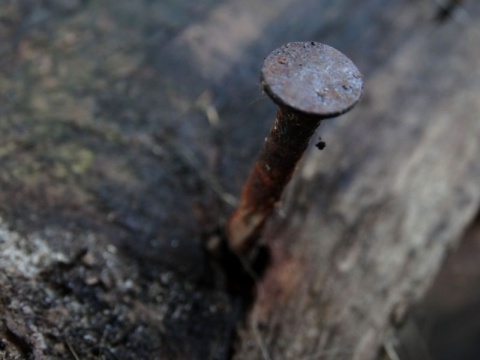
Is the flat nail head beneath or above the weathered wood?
above

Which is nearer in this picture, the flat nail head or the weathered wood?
the flat nail head

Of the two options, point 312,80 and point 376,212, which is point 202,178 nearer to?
point 376,212

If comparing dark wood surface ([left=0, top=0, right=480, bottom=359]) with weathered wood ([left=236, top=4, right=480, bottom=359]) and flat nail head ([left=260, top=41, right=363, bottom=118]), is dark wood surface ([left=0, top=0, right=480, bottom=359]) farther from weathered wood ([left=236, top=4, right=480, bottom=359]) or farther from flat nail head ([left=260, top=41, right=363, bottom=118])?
flat nail head ([left=260, top=41, right=363, bottom=118])

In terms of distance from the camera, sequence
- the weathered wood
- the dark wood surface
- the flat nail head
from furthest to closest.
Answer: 1. the weathered wood
2. the dark wood surface
3. the flat nail head

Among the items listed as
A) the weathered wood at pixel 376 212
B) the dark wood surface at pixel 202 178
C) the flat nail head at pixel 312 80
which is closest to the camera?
the flat nail head at pixel 312 80

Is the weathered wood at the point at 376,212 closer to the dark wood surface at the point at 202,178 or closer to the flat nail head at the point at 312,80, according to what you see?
the dark wood surface at the point at 202,178

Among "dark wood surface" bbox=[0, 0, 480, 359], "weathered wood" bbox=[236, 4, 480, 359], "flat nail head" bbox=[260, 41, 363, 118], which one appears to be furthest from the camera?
"weathered wood" bbox=[236, 4, 480, 359]

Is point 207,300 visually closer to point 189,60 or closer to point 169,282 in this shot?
point 169,282

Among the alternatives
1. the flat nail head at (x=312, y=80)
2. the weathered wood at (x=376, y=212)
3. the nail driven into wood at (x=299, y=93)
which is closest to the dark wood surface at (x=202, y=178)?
the weathered wood at (x=376, y=212)

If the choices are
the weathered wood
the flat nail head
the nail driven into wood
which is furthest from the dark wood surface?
the flat nail head
